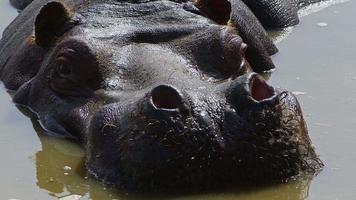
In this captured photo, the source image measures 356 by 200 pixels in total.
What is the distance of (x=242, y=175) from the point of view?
457 cm

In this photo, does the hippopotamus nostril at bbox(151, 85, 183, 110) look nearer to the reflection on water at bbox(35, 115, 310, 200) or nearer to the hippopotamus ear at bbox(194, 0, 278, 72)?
the reflection on water at bbox(35, 115, 310, 200)

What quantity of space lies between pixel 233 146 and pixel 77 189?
3.02ft

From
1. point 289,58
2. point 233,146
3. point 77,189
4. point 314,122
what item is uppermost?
point 233,146

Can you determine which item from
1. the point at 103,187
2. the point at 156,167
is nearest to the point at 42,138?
the point at 103,187

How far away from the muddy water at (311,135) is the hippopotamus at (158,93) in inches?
3.0

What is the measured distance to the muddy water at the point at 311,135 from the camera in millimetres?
4719

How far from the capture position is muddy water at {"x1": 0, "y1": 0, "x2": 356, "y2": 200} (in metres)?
4.72

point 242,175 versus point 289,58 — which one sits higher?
point 242,175

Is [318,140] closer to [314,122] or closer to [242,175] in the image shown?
[314,122]

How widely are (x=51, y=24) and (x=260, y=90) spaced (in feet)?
6.82

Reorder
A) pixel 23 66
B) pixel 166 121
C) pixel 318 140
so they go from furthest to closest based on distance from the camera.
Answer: pixel 23 66
pixel 318 140
pixel 166 121

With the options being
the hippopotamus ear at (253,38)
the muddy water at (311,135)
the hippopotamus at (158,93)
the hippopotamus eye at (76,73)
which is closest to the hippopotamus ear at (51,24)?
the hippopotamus at (158,93)

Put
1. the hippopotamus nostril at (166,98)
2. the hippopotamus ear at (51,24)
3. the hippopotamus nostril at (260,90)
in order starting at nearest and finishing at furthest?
the hippopotamus nostril at (166,98) → the hippopotamus nostril at (260,90) → the hippopotamus ear at (51,24)

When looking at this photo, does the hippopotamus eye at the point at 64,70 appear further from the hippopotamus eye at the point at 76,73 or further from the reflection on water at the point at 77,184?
the reflection on water at the point at 77,184
